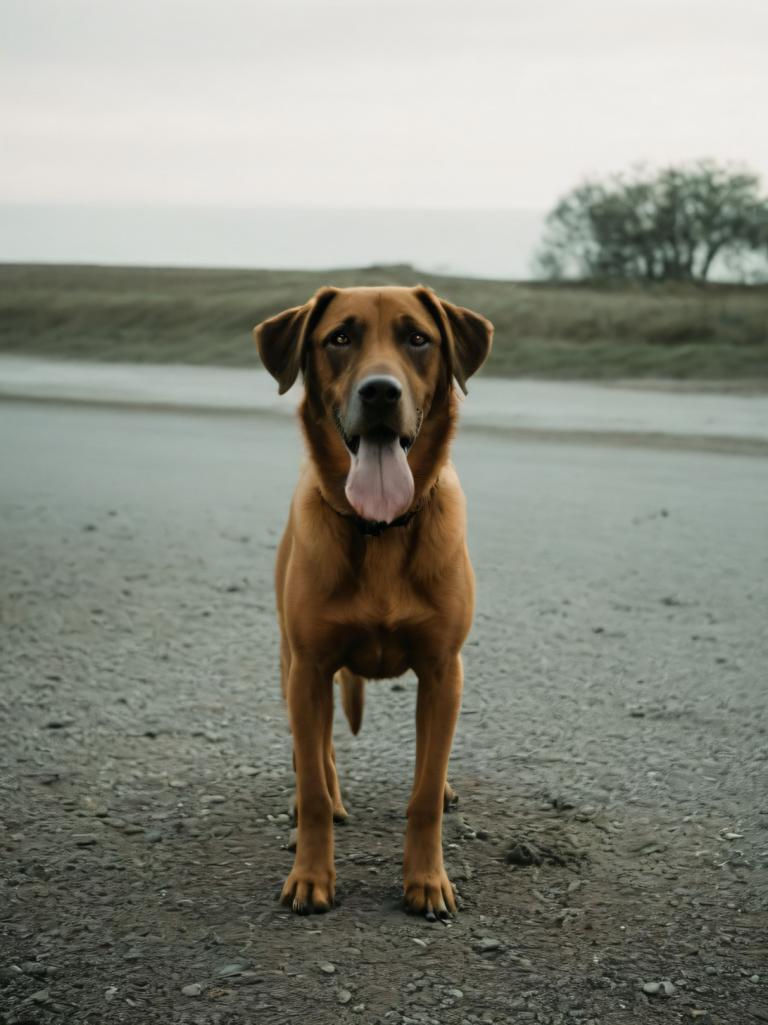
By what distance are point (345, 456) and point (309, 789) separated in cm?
100

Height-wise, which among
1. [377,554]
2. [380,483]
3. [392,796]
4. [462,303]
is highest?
[462,303]

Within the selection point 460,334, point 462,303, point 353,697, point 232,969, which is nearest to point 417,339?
point 460,334

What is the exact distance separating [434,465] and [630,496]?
6892 millimetres

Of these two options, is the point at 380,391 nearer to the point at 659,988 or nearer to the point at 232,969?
the point at 232,969

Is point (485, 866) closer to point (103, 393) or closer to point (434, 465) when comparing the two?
point (434, 465)

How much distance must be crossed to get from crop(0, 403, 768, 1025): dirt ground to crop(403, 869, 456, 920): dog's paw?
0.17 ft

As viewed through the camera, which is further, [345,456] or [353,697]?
[353,697]

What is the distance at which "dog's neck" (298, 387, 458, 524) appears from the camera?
369 cm

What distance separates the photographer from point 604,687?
5543 millimetres

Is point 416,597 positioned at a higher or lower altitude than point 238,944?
higher

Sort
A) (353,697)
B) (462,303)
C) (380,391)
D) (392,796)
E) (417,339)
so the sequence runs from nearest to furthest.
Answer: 1. (380,391)
2. (417,339)
3. (353,697)
4. (392,796)
5. (462,303)

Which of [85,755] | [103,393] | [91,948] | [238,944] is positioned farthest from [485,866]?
[103,393]

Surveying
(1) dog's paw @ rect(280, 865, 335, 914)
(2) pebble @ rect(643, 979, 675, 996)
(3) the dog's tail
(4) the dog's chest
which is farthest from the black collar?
(2) pebble @ rect(643, 979, 675, 996)

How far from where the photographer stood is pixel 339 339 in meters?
3.69
